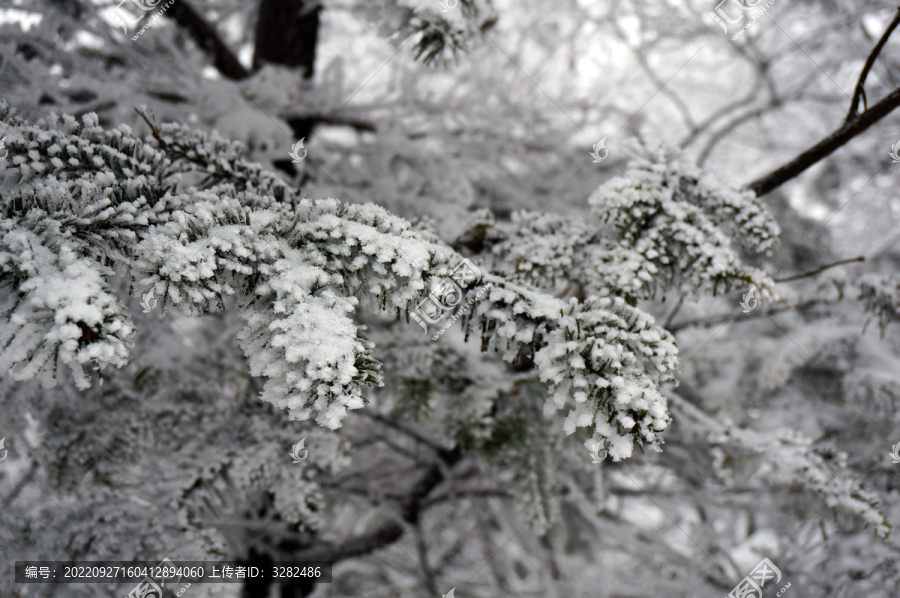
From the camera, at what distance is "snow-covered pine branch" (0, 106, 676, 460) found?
Answer: 793 millimetres

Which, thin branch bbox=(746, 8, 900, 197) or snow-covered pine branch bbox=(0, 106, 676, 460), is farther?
thin branch bbox=(746, 8, 900, 197)

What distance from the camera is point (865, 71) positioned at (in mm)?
1342

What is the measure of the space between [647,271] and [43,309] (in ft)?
4.43

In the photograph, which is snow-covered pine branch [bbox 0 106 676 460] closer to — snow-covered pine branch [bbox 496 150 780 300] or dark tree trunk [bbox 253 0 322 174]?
snow-covered pine branch [bbox 496 150 780 300]

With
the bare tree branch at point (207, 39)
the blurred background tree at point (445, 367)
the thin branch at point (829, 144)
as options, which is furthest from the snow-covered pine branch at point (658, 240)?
the bare tree branch at point (207, 39)

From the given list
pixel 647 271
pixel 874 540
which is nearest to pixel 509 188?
pixel 647 271

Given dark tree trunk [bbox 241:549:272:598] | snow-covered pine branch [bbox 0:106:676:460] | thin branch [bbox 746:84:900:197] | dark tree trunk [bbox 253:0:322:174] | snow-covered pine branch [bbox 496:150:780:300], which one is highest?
dark tree trunk [bbox 253:0:322:174]

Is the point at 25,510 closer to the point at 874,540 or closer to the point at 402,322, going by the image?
the point at 402,322

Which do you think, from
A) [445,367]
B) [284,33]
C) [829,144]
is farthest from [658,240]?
[284,33]

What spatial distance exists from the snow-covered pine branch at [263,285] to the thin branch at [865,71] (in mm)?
1046

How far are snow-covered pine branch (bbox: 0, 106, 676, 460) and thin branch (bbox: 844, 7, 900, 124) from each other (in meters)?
1.05

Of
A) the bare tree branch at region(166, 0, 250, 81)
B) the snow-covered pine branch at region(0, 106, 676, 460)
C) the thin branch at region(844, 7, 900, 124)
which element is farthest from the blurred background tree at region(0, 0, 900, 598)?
the thin branch at region(844, 7, 900, 124)

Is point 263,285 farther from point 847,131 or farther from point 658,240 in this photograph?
point 847,131

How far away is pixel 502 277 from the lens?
1.24m
